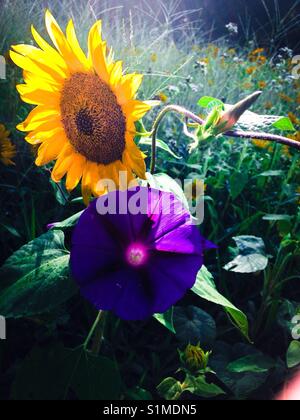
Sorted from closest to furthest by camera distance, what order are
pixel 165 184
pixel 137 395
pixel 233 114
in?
pixel 233 114 → pixel 165 184 → pixel 137 395

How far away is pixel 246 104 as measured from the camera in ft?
1.70

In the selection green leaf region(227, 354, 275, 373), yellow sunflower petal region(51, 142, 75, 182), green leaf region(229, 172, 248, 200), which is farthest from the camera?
green leaf region(229, 172, 248, 200)

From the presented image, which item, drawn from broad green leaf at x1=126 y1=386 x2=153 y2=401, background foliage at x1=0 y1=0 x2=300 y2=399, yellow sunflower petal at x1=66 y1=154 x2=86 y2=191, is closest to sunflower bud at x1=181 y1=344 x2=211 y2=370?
background foliage at x1=0 y1=0 x2=300 y2=399

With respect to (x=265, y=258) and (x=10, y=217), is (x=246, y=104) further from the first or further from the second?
(x=10, y=217)

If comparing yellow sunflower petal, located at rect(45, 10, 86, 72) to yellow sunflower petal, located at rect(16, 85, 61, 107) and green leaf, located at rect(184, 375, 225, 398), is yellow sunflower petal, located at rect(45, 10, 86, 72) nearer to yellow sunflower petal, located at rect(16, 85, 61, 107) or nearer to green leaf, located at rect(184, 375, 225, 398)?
yellow sunflower petal, located at rect(16, 85, 61, 107)

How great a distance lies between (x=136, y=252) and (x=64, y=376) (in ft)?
0.79

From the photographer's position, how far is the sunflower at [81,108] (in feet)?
1.82

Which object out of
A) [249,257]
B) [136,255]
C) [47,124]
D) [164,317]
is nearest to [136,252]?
[136,255]

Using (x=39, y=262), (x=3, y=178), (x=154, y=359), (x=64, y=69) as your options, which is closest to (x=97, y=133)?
(x=64, y=69)

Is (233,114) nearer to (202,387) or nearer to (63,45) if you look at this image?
(63,45)

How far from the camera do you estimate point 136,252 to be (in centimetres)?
57

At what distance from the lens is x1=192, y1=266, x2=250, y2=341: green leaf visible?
0.57m

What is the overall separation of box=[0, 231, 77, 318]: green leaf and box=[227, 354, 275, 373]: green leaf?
40 centimetres
